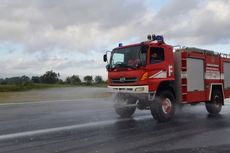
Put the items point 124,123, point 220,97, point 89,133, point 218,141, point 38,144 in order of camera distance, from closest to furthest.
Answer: point 38,144
point 218,141
point 89,133
point 124,123
point 220,97

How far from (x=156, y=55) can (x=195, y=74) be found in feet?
7.72

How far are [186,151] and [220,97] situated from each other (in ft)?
30.1

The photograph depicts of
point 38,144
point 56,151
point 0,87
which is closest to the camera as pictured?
point 56,151

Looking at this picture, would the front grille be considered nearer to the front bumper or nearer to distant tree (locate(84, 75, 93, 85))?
the front bumper

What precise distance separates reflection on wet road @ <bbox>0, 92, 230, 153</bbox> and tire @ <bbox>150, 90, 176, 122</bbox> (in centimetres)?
35

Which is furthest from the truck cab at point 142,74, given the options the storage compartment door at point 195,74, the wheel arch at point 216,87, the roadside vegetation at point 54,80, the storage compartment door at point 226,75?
the roadside vegetation at point 54,80

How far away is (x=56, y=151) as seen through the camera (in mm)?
8867

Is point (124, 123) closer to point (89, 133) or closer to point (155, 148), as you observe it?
point (89, 133)

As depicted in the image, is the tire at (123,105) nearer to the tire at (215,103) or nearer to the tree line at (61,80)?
the tire at (215,103)

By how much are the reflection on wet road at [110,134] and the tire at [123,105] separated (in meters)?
0.38

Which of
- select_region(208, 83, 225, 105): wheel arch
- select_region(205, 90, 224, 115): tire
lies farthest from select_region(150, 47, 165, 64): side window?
select_region(205, 90, 224, 115): tire

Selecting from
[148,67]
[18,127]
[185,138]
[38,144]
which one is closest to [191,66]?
[148,67]

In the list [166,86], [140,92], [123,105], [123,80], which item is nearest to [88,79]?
[123,105]

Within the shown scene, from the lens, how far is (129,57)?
47.9 feet
